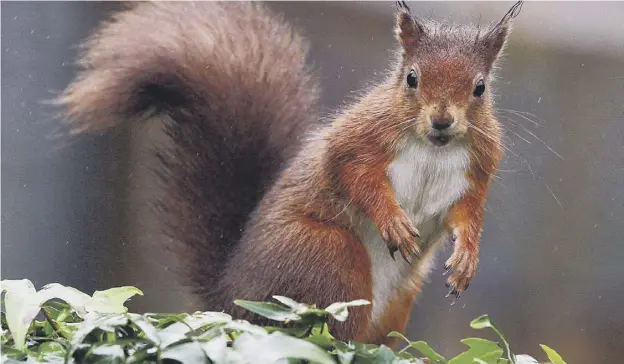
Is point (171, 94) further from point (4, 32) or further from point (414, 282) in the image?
point (414, 282)

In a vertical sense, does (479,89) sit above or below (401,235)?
above

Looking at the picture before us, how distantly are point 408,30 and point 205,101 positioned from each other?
450 mm

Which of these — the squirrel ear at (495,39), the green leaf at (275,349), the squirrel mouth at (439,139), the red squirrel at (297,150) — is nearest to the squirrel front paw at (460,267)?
the red squirrel at (297,150)

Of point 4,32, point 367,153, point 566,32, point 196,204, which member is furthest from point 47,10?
point 566,32

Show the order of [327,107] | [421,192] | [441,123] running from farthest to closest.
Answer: [327,107], [421,192], [441,123]

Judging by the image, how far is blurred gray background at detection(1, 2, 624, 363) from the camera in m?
1.36

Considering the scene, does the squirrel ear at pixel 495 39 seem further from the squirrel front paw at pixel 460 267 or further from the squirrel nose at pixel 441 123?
the squirrel front paw at pixel 460 267

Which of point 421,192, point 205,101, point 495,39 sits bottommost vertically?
point 421,192

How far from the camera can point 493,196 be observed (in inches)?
49.2

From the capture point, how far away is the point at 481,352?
2.85 feet

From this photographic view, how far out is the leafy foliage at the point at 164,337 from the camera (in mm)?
675

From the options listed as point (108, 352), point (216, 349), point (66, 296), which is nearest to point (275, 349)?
point (216, 349)

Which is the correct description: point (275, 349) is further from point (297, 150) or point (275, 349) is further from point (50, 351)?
point (297, 150)

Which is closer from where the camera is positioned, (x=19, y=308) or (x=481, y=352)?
(x=19, y=308)
